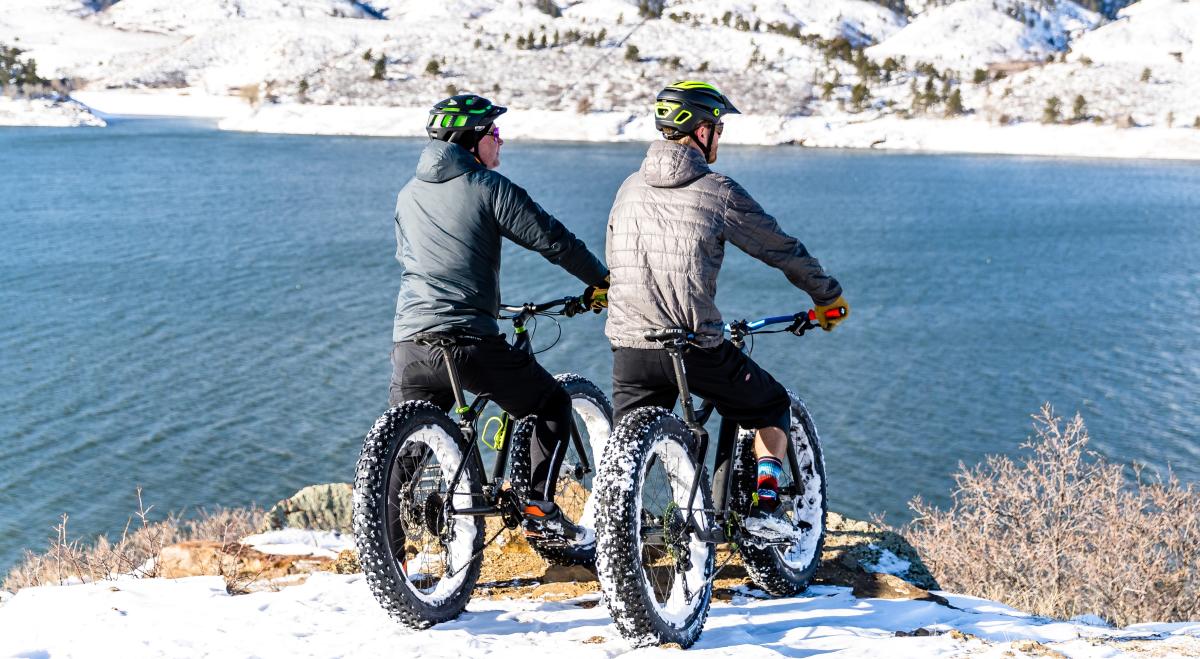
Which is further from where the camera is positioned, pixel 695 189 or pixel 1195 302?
pixel 1195 302

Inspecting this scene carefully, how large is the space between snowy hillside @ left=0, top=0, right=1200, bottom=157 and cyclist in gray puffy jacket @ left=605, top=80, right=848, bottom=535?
4254 inches

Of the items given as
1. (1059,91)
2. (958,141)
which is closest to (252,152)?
(958,141)

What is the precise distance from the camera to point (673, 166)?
5.54 m

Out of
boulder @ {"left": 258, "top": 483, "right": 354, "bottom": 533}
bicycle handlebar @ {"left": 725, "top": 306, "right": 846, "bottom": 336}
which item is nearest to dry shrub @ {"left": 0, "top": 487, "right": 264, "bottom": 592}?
boulder @ {"left": 258, "top": 483, "right": 354, "bottom": 533}

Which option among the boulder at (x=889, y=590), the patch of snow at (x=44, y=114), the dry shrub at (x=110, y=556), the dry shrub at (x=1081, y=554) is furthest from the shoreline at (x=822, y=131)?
the boulder at (x=889, y=590)

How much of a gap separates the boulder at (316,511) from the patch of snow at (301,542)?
1.31ft

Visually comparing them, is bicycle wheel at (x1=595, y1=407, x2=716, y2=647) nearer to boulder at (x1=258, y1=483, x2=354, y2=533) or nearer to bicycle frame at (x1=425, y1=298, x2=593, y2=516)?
bicycle frame at (x1=425, y1=298, x2=593, y2=516)

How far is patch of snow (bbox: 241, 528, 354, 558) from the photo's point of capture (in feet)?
27.3

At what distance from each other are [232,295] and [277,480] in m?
17.4

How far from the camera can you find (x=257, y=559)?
7867mm

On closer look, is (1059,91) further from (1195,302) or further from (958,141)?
(1195,302)

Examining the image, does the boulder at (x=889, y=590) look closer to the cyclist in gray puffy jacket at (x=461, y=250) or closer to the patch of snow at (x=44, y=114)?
the cyclist in gray puffy jacket at (x=461, y=250)

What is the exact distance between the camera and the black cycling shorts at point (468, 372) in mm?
5863

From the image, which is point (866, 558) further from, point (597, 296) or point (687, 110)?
point (687, 110)
